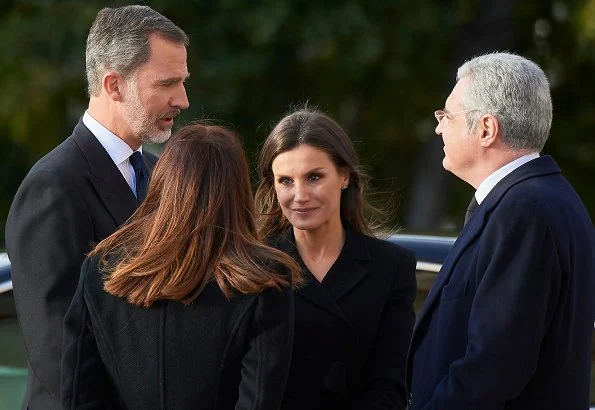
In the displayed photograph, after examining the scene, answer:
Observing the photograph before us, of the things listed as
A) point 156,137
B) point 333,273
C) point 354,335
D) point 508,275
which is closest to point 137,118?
point 156,137

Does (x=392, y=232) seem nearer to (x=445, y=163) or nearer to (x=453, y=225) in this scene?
(x=445, y=163)

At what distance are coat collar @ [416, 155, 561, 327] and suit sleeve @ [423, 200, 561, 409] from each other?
97 millimetres

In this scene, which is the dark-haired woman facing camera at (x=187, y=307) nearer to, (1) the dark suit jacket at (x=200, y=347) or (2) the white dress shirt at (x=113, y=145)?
(1) the dark suit jacket at (x=200, y=347)

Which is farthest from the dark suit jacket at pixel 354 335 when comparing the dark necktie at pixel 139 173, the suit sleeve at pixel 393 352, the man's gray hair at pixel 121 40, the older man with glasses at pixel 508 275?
the man's gray hair at pixel 121 40

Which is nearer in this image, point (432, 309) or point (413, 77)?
point (432, 309)

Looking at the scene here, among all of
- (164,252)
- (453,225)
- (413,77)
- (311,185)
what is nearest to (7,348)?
(311,185)

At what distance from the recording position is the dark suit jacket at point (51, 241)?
290 centimetres

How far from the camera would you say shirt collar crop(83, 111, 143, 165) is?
326 cm

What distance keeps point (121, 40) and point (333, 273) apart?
2.83 ft

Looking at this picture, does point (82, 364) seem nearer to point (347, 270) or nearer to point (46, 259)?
point (46, 259)

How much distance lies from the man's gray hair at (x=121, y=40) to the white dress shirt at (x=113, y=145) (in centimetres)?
11

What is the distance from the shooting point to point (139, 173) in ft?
10.9

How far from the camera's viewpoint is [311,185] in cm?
338

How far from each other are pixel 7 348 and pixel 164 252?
162 centimetres
